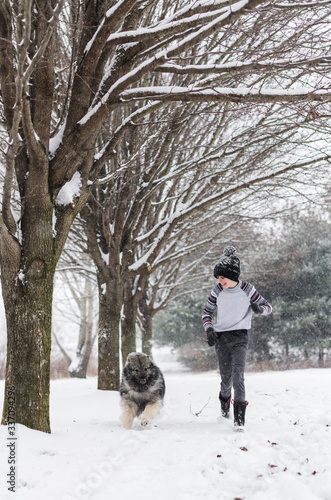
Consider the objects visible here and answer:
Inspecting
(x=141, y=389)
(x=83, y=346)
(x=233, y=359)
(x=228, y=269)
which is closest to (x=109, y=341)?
(x=141, y=389)

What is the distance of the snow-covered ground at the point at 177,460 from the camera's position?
272 centimetres

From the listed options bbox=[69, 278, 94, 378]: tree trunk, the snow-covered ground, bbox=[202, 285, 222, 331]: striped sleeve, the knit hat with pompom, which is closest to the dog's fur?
the snow-covered ground

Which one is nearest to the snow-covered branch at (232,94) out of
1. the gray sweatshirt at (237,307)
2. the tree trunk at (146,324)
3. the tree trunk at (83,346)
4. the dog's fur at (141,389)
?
the gray sweatshirt at (237,307)

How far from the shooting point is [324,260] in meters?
21.8

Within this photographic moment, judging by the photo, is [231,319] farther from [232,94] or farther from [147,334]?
[147,334]

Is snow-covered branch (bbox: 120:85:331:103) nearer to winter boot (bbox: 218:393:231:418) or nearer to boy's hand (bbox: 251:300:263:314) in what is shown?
boy's hand (bbox: 251:300:263:314)

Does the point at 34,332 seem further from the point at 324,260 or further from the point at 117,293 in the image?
the point at 324,260

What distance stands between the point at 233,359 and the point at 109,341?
→ 403 centimetres

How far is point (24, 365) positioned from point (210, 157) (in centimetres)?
522

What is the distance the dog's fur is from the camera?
16.4 ft

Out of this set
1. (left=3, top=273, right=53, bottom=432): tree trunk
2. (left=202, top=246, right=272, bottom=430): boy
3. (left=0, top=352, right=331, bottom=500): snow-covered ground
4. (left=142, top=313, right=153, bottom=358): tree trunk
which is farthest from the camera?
(left=142, top=313, right=153, bottom=358): tree trunk

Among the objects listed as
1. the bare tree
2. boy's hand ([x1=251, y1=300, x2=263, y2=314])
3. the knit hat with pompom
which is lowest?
boy's hand ([x1=251, y1=300, x2=263, y2=314])

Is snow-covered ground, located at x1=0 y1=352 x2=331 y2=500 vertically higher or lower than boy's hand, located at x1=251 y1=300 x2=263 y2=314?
lower

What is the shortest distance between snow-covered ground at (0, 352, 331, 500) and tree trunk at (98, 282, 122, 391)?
8.98 ft
